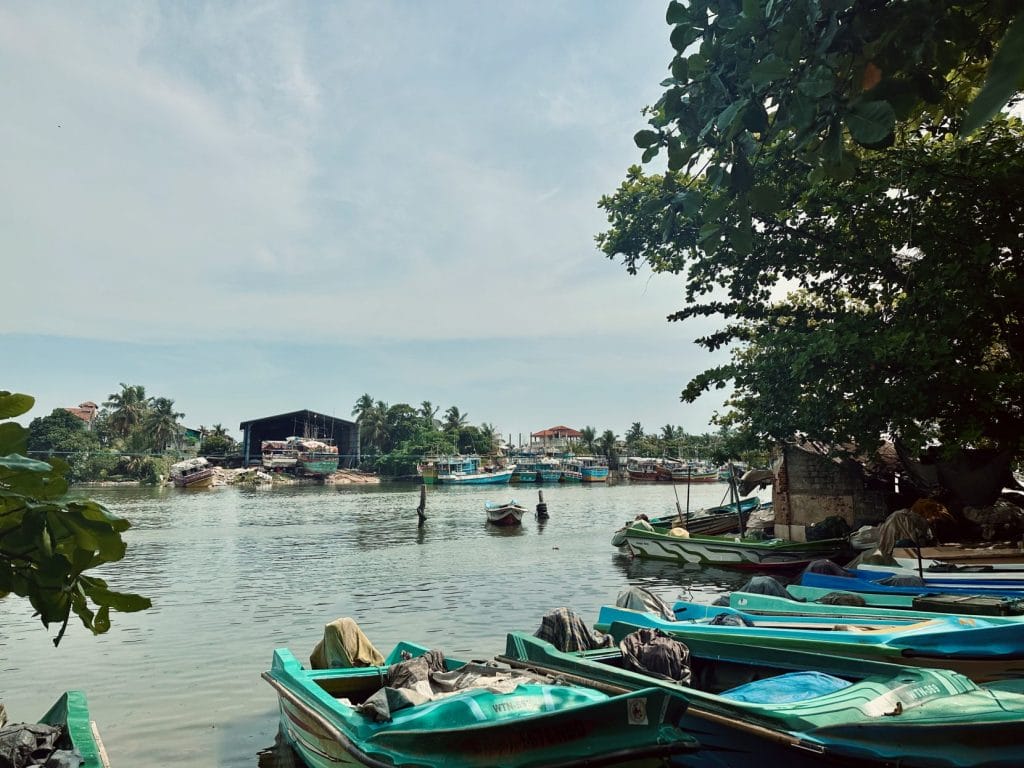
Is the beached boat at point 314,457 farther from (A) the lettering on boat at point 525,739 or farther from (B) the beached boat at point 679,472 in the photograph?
(A) the lettering on boat at point 525,739

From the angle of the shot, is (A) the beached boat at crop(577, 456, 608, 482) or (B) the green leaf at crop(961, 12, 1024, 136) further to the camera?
(A) the beached boat at crop(577, 456, 608, 482)

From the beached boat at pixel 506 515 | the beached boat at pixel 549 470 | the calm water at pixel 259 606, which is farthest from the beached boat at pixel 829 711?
the beached boat at pixel 549 470

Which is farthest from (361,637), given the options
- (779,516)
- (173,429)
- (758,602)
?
(173,429)

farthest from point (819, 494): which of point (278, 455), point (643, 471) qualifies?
point (278, 455)

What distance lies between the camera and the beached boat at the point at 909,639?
7.14 metres

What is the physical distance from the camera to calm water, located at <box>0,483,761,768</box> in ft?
30.5

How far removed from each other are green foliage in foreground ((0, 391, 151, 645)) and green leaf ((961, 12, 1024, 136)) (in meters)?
2.61

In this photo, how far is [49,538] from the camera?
8.00ft

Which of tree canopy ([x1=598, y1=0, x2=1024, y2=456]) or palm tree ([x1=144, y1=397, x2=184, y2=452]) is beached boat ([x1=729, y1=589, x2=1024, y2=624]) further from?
palm tree ([x1=144, y1=397, x2=184, y2=452])

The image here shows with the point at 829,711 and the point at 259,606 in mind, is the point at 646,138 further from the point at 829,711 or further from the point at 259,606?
the point at 259,606

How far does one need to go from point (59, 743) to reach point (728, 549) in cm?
1906

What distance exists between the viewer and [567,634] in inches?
303

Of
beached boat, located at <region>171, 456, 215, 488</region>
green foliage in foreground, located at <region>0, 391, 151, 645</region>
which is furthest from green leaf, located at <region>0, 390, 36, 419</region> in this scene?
beached boat, located at <region>171, 456, 215, 488</region>

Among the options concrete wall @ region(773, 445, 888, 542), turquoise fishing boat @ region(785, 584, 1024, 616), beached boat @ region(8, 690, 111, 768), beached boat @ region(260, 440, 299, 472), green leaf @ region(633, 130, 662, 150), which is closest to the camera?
green leaf @ region(633, 130, 662, 150)
